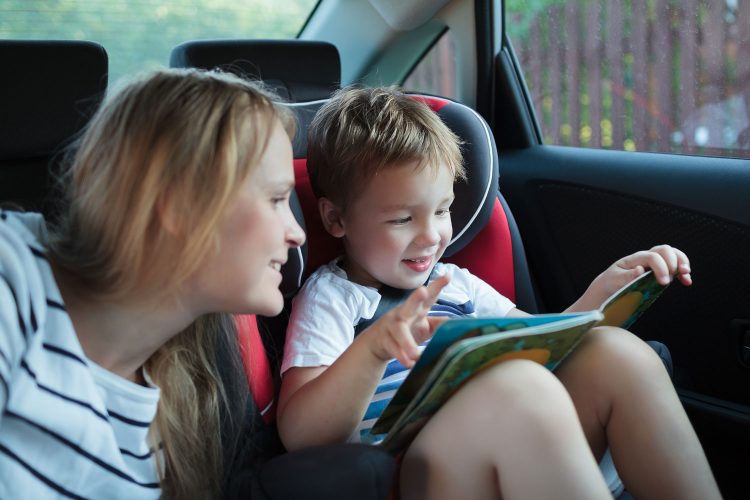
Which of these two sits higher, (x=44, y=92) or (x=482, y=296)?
(x=44, y=92)

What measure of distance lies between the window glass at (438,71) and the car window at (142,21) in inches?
14.3

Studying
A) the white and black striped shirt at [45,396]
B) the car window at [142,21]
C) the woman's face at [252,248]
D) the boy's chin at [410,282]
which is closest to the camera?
the white and black striped shirt at [45,396]

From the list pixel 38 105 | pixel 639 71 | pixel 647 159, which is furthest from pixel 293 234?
pixel 639 71

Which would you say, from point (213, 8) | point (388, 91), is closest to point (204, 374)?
point (388, 91)

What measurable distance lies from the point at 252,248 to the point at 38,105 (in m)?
0.59

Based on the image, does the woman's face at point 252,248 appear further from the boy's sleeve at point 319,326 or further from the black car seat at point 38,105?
the black car seat at point 38,105

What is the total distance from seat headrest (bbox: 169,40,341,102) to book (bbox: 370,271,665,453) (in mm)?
831

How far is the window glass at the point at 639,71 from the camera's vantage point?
187cm

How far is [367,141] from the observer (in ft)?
4.55

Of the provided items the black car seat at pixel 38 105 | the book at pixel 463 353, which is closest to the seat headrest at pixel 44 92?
the black car seat at pixel 38 105

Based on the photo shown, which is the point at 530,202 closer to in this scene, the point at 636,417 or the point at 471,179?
the point at 471,179

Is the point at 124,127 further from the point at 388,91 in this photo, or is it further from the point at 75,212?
the point at 388,91

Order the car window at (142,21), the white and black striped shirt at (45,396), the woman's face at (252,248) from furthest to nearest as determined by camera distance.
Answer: the car window at (142,21), the woman's face at (252,248), the white and black striped shirt at (45,396)

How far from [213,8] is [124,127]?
1.42m
